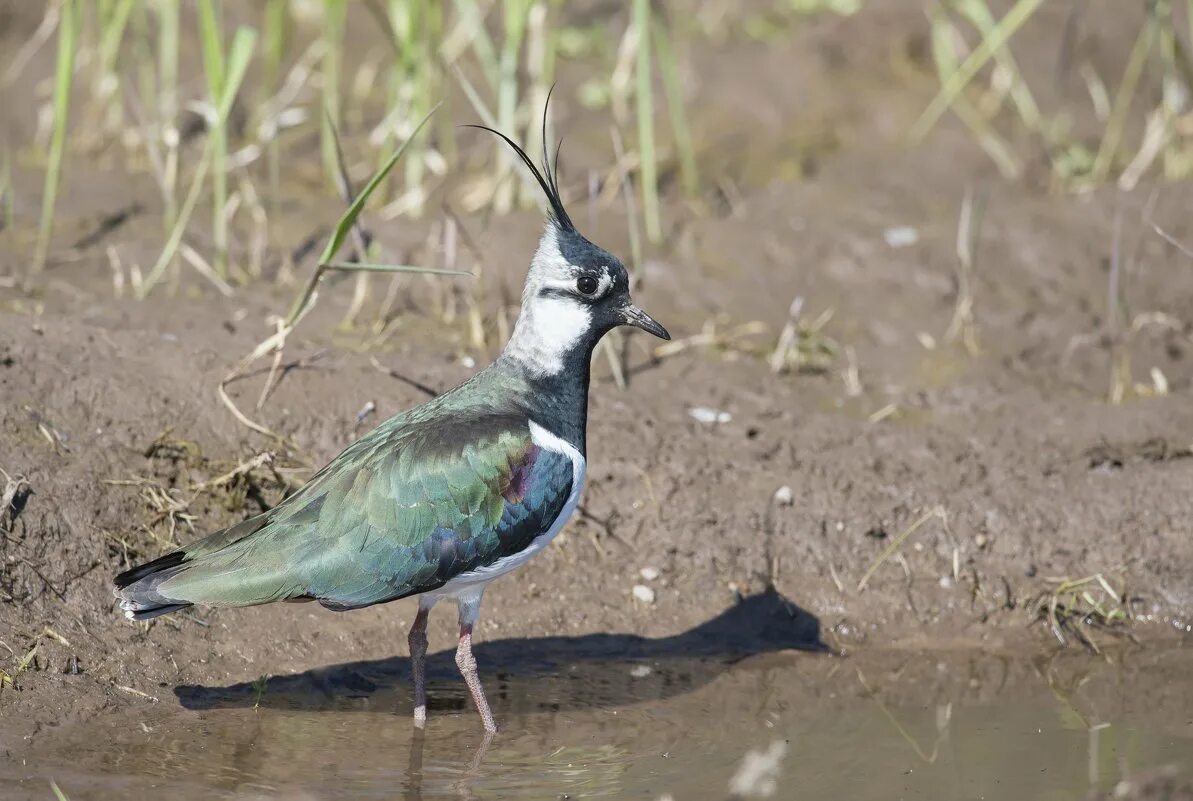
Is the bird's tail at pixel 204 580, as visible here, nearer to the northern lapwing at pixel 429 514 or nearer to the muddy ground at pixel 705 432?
the northern lapwing at pixel 429 514

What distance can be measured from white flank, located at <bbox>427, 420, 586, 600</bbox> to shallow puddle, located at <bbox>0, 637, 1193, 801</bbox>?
1.60 feet

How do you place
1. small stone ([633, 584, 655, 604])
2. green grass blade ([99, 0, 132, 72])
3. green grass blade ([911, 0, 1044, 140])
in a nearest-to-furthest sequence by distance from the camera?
small stone ([633, 584, 655, 604]), green grass blade ([99, 0, 132, 72]), green grass blade ([911, 0, 1044, 140])

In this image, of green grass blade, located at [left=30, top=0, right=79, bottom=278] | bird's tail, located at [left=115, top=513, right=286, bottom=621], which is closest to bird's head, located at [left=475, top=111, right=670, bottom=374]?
bird's tail, located at [left=115, top=513, right=286, bottom=621]

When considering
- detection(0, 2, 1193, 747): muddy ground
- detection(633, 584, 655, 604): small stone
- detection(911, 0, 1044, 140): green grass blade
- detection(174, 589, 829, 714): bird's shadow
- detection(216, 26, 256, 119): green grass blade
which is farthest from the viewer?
detection(911, 0, 1044, 140): green grass blade

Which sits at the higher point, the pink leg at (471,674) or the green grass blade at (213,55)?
the green grass blade at (213,55)

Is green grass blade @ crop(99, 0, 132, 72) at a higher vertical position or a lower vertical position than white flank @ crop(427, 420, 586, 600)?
higher

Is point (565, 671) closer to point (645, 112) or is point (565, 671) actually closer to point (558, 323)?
point (558, 323)

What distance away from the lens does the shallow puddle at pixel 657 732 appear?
463 cm

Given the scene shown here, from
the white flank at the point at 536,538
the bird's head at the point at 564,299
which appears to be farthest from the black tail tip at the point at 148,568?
the bird's head at the point at 564,299

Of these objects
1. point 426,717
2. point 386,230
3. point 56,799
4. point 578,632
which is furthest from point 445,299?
point 56,799

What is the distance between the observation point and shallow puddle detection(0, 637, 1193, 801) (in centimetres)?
463

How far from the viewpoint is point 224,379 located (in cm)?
592

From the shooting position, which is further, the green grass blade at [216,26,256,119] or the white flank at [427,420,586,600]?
the green grass blade at [216,26,256,119]

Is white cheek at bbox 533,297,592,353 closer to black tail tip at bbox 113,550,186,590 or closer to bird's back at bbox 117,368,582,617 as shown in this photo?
bird's back at bbox 117,368,582,617
